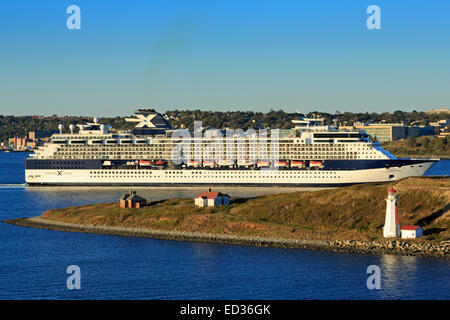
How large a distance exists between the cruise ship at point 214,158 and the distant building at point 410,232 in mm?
42778

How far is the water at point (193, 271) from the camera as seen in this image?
4178 centimetres

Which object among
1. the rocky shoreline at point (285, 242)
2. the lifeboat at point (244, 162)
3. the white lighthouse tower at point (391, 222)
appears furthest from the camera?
the lifeboat at point (244, 162)

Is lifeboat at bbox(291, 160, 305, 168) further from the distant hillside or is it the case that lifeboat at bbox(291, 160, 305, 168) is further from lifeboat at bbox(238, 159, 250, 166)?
the distant hillside

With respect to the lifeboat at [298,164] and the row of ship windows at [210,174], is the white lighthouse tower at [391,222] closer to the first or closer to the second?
the row of ship windows at [210,174]

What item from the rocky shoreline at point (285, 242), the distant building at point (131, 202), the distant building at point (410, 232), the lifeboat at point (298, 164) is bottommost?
the rocky shoreline at point (285, 242)

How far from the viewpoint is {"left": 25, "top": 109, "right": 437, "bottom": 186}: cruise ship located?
98125mm

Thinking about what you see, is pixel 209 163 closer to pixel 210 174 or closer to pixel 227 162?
pixel 210 174

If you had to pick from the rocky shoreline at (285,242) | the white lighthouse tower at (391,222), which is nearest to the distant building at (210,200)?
the rocky shoreline at (285,242)

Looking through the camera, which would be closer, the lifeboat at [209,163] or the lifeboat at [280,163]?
the lifeboat at [280,163]

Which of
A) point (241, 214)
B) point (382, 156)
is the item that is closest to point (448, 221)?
point (241, 214)

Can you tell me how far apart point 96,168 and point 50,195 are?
1379 centimetres

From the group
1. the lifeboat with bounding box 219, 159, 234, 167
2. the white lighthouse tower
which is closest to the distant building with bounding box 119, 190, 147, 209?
the white lighthouse tower

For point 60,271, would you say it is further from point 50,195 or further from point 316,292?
point 50,195

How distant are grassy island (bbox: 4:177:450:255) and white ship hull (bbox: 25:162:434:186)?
1129 inches
